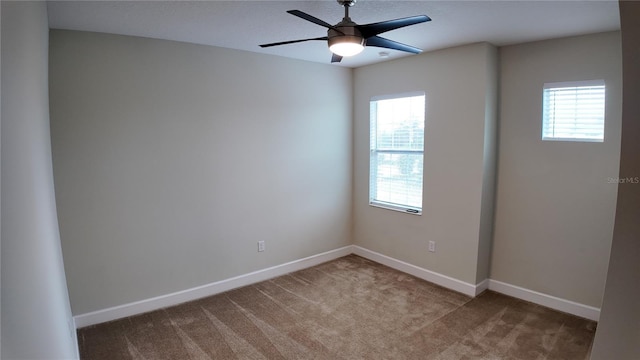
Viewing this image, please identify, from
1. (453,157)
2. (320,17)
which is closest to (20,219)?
(320,17)

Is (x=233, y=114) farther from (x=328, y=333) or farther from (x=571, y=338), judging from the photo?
(x=571, y=338)

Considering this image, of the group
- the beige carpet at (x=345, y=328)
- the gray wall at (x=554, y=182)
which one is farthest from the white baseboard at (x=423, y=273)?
the gray wall at (x=554, y=182)

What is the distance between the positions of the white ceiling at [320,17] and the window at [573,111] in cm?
48

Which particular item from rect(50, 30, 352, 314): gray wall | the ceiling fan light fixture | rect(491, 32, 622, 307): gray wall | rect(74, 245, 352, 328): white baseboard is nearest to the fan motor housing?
the ceiling fan light fixture

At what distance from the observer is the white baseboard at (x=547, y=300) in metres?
3.22

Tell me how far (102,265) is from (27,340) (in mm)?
2469

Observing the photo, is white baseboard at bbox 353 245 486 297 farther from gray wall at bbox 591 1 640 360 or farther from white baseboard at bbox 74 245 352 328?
gray wall at bbox 591 1 640 360

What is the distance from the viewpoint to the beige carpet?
2.71 metres

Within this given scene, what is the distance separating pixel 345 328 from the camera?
3049 millimetres

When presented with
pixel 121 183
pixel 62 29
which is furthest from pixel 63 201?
pixel 62 29

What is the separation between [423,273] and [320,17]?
3.00 metres

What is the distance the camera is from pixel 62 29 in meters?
2.84

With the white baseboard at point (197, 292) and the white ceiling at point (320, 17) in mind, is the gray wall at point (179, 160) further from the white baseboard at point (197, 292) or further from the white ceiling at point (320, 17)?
the white ceiling at point (320, 17)

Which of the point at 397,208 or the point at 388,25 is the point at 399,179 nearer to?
the point at 397,208
